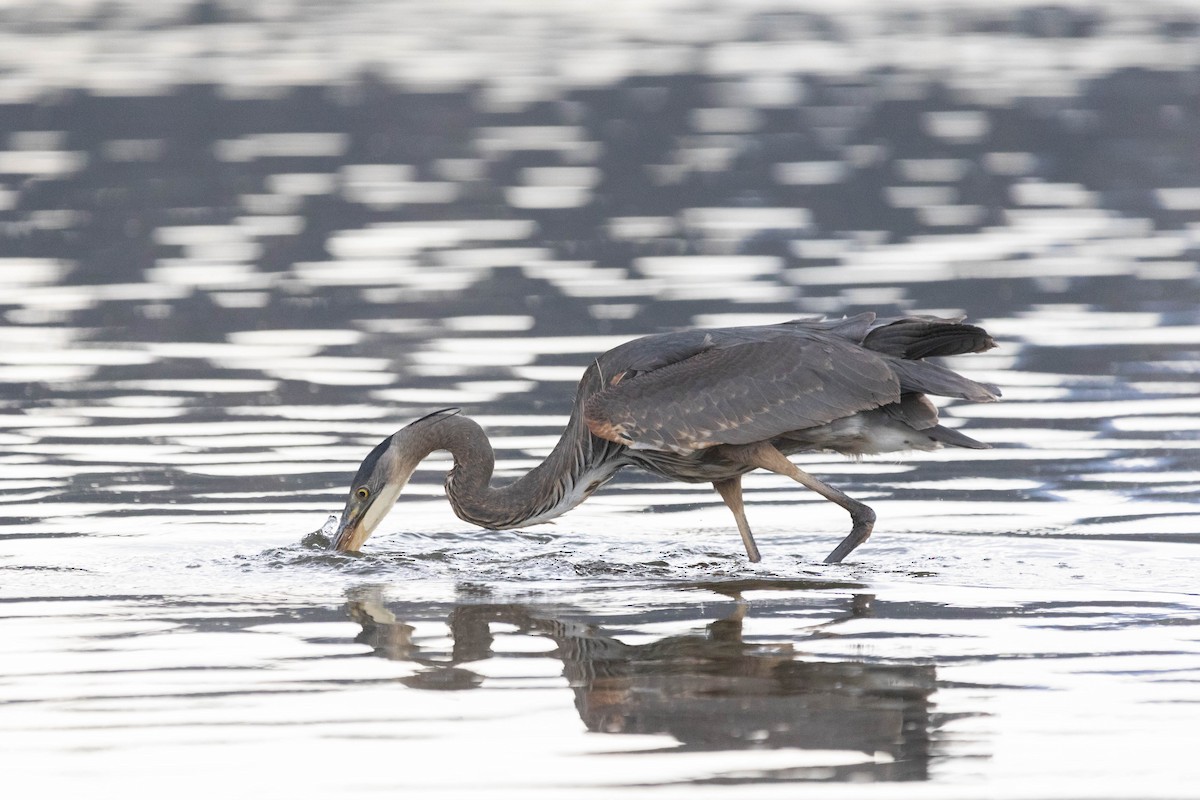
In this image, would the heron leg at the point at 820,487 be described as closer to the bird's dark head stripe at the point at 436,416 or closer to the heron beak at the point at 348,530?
the bird's dark head stripe at the point at 436,416

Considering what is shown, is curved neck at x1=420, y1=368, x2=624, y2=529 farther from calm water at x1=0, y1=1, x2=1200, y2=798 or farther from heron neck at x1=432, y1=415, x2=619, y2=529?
calm water at x1=0, y1=1, x2=1200, y2=798

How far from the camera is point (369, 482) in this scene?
1077 centimetres

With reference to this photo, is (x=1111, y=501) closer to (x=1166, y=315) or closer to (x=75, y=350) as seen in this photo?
(x=1166, y=315)

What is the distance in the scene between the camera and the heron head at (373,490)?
10.8m

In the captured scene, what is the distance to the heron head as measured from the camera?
35.3ft

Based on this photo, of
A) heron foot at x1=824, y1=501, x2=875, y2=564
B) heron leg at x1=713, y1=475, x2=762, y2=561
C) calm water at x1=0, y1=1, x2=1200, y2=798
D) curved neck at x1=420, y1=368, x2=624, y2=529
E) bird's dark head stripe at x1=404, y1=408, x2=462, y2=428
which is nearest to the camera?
calm water at x1=0, y1=1, x2=1200, y2=798

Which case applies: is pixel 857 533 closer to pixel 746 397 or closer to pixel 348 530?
pixel 746 397

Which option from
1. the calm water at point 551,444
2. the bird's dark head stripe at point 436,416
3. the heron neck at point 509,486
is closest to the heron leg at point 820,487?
the calm water at point 551,444

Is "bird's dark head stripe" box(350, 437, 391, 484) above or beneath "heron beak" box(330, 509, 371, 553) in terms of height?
above

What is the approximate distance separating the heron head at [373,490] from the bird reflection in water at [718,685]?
49.5 inches

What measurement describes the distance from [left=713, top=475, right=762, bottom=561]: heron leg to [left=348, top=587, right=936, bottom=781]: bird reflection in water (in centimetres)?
100

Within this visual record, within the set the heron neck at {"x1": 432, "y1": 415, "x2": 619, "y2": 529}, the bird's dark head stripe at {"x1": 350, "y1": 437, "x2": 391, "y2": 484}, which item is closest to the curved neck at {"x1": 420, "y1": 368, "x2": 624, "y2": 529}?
the heron neck at {"x1": 432, "y1": 415, "x2": 619, "y2": 529}

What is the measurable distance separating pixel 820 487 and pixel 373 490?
2376 mm

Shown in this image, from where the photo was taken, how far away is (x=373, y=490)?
10.8 m
